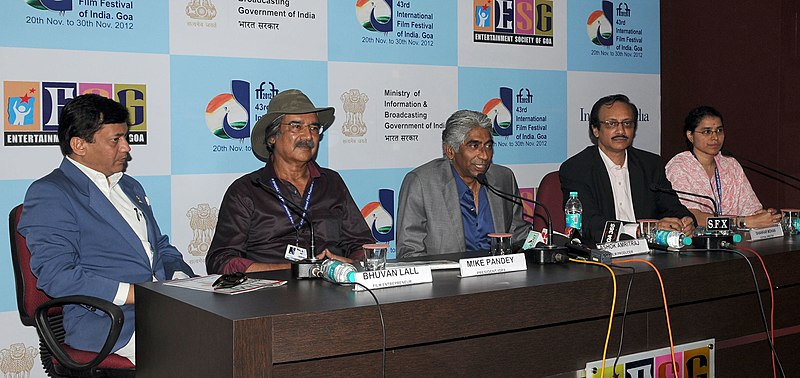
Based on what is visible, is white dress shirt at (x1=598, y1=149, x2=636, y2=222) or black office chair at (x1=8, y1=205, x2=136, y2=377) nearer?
black office chair at (x1=8, y1=205, x2=136, y2=377)

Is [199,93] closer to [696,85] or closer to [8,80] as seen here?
[8,80]

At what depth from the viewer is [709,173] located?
4.21 meters

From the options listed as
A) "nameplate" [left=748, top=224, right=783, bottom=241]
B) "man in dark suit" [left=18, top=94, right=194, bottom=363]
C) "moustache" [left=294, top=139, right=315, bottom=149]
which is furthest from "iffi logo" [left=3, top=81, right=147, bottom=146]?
"nameplate" [left=748, top=224, right=783, bottom=241]

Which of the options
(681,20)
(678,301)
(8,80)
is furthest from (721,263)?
(681,20)

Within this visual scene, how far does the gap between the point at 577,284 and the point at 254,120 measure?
Answer: 6.31 feet

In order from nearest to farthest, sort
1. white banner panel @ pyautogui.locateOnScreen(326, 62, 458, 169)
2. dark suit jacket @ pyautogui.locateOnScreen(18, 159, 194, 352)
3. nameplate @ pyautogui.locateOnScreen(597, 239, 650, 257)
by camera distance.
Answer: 1. dark suit jacket @ pyautogui.locateOnScreen(18, 159, 194, 352)
2. nameplate @ pyautogui.locateOnScreen(597, 239, 650, 257)
3. white banner panel @ pyautogui.locateOnScreen(326, 62, 458, 169)

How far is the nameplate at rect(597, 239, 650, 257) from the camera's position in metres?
2.68

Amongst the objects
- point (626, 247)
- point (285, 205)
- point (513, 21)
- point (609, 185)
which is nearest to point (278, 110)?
point (285, 205)

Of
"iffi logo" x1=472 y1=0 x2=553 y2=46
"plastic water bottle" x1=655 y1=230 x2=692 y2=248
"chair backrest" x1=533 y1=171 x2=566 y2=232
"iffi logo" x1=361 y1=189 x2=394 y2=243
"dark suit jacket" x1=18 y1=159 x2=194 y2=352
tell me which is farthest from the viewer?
"iffi logo" x1=472 y1=0 x2=553 y2=46

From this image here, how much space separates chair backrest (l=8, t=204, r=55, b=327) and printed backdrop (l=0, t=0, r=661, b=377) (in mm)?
665

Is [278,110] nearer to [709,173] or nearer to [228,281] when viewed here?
[228,281]

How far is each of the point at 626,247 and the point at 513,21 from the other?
2124mm

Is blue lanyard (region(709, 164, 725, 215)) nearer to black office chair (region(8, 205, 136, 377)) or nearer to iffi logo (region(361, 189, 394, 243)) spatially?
iffi logo (region(361, 189, 394, 243))

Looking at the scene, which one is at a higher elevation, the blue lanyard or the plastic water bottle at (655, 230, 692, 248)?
the blue lanyard
